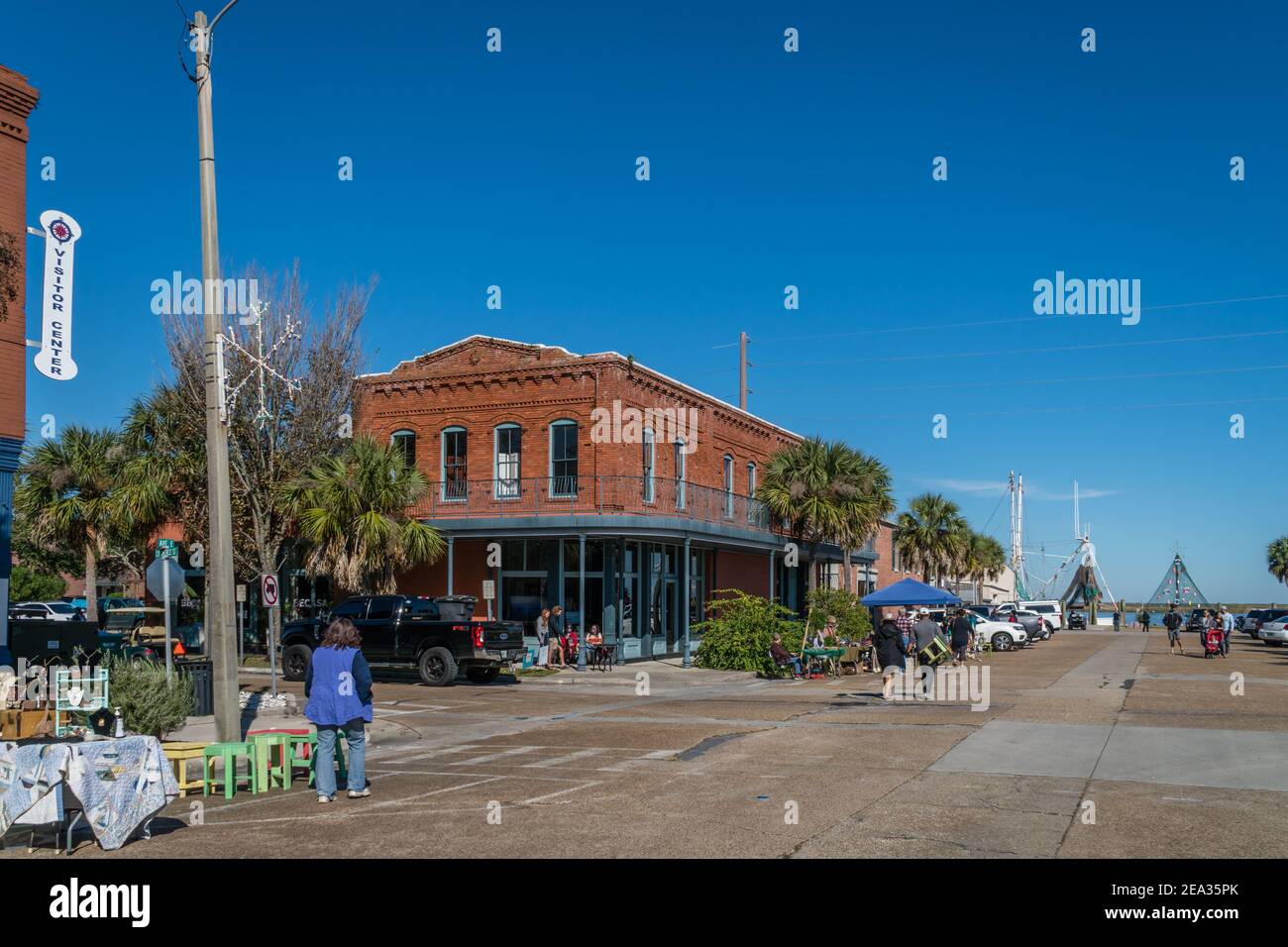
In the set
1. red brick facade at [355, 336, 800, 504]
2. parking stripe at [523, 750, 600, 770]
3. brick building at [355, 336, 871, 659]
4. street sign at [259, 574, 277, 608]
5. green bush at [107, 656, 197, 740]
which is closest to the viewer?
green bush at [107, 656, 197, 740]

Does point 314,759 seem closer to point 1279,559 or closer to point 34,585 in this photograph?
point 34,585

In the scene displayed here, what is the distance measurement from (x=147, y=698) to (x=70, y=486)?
2727 centimetres

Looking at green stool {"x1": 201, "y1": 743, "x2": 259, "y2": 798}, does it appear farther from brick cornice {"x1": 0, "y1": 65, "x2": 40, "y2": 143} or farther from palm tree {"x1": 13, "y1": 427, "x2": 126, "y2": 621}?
palm tree {"x1": 13, "y1": 427, "x2": 126, "y2": 621}

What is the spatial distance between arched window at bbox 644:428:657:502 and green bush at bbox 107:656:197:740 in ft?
64.6

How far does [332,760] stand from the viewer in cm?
1057

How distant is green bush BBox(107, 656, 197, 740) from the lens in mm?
12914

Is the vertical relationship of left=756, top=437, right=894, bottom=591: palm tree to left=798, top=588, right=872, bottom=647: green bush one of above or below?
above

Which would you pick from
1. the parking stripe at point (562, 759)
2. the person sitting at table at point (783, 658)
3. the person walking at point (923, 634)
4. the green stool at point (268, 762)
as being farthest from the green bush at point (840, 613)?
the green stool at point (268, 762)

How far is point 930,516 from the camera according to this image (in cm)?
5809

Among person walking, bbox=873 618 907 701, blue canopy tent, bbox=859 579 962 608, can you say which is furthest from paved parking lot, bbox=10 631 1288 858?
blue canopy tent, bbox=859 579 962 608

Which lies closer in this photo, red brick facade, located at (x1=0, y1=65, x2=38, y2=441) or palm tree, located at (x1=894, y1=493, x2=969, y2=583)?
red brick facade, located at (x1=0, y1=65, x2=38, y2=441)

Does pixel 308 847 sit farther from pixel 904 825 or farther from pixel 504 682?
pixel 504 682
